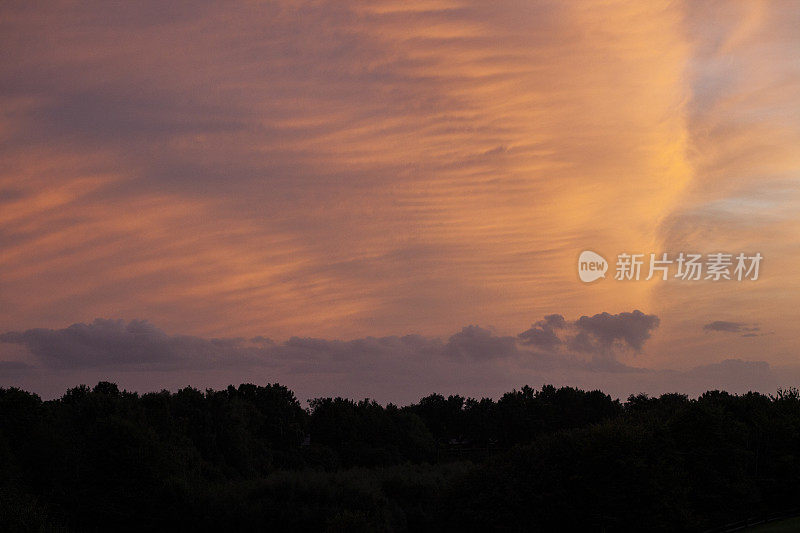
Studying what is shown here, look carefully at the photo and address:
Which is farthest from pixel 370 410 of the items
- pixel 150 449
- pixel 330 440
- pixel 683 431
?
pixel 683 431

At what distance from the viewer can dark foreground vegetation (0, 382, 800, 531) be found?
199 feet

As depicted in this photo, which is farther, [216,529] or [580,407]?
[580,407]

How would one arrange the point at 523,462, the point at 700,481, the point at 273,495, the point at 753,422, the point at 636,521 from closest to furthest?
the point at 636,521
the point at 523,462
the point at 700,481
the point at 273,495
the point at 753,422

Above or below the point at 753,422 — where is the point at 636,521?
below

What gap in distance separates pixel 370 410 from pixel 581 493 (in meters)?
73.3

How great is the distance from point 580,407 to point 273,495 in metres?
90.3

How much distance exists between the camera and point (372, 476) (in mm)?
83375

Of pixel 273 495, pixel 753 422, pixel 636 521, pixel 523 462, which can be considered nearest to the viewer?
pixel 636 521

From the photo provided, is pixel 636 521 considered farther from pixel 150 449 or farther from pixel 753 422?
pixel 150 449

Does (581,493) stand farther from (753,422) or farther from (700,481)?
(753,422)

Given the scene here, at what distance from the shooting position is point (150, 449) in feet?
257

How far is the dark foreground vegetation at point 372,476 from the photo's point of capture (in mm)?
60656

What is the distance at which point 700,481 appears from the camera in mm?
70188

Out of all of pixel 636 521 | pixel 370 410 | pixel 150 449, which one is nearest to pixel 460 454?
pixel 370 410
